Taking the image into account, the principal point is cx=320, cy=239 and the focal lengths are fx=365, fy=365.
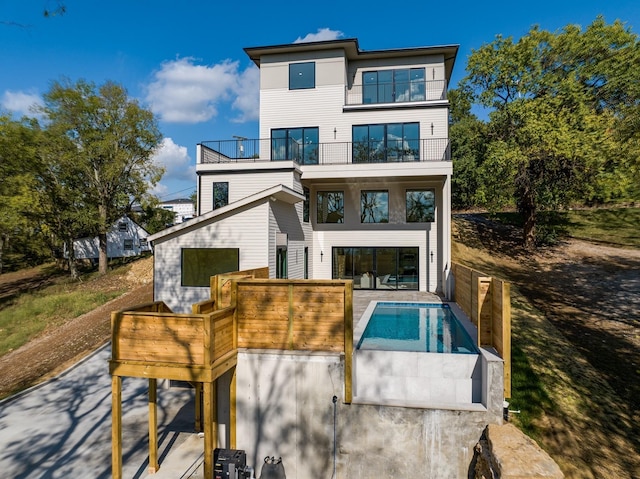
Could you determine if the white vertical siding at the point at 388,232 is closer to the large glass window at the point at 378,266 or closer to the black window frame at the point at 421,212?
the black window frame at the point at 421,212

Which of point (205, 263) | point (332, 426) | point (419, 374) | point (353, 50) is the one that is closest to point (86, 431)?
point (205, 263)

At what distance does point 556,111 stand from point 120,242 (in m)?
32.7

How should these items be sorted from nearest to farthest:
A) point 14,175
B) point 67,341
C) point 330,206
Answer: point 67,341
point 330,206
point 14,175

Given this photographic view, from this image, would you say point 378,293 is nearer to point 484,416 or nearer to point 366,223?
point 366,223

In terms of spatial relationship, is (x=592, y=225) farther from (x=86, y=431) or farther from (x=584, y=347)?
(x=86, y=431)

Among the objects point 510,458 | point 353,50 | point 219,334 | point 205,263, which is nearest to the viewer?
point 510,458

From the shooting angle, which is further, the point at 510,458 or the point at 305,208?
the point at 305,208

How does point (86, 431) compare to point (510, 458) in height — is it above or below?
below

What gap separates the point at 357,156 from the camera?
16.4m

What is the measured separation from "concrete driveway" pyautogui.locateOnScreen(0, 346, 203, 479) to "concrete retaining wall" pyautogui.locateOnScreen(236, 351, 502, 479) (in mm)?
1646

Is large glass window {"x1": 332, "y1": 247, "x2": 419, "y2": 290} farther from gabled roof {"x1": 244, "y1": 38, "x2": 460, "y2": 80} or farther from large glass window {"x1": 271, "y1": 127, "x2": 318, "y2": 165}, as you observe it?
gabled roof {"x1": 244, "y1": 38, "x2": 460, "y2": 80}

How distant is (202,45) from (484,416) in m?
26.3

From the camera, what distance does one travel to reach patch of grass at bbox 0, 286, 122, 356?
16.3 metres

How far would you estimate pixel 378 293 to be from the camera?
635 inches
